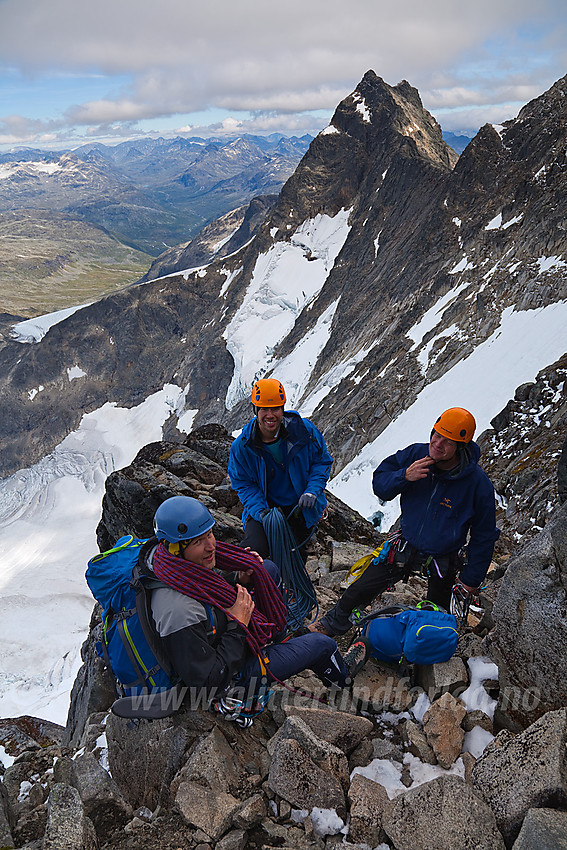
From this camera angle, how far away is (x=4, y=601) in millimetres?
42062

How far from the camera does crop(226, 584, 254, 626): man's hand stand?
182 inches

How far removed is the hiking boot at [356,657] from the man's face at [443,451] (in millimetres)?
2205

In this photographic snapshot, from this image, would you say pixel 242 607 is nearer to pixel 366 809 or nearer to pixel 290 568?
pixel 366 809

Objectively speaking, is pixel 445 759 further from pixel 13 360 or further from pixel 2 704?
pixel 13 360

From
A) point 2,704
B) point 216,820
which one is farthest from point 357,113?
point 216,820

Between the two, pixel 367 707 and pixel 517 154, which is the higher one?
pixel 517 154

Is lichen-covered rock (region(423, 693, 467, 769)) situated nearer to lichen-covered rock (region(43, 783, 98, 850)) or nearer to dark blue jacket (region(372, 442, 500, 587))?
dark blue jacket (region(372, 442, 500, 587))

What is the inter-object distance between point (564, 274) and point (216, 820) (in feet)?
85.2

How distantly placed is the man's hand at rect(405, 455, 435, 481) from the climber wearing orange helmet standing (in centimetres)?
137

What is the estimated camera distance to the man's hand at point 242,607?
15.1 feet

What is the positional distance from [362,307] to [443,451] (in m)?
49.4

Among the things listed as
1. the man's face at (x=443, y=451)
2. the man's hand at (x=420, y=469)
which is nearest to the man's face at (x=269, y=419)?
the man's hand at (x=420, y=469)

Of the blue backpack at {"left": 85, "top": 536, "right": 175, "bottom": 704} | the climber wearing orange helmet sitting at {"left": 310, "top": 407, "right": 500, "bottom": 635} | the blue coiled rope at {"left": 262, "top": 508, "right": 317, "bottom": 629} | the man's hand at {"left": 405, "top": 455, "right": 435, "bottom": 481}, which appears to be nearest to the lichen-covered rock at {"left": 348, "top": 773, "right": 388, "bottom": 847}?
the blue backpack at {"left": 85, "top": 536, "right": 175, "bottom": 704}

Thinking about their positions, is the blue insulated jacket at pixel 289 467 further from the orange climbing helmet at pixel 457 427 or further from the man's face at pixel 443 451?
the orange climbing helmet at pixel 457 427
